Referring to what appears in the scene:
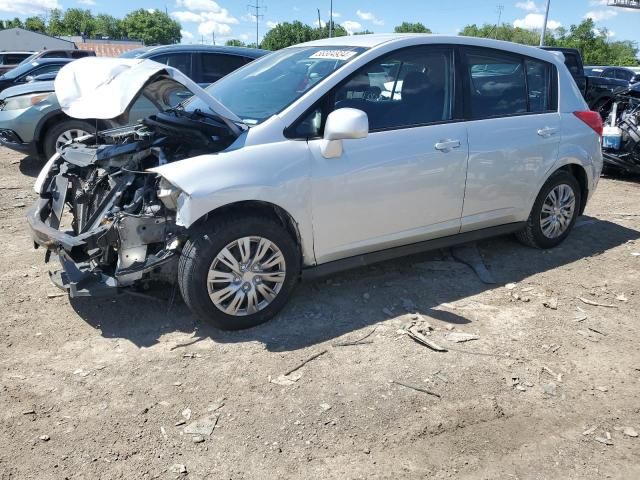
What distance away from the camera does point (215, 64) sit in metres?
8.97

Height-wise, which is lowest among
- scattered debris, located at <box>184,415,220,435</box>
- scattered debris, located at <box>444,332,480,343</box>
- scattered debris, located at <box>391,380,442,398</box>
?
scattered debris, located at <box>184,415,220,435</box>

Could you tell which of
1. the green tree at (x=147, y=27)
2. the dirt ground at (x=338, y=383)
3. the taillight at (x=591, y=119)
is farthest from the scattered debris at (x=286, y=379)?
the green tree at (x=147, y=27)

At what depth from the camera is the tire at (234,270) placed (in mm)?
3498

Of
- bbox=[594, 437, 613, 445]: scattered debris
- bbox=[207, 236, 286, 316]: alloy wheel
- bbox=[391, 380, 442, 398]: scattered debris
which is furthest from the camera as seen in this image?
bbox=[207, 236, 286, 316]: alloy wheel

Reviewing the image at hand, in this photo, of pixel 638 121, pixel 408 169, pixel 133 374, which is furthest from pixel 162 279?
pixel 638 121

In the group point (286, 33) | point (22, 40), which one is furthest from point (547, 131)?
point (286, 33)

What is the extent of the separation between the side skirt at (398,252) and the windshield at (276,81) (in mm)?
1093

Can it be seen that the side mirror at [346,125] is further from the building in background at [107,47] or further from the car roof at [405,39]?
the building in background at [107,47]

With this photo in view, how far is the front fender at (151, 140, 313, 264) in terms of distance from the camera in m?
3.39

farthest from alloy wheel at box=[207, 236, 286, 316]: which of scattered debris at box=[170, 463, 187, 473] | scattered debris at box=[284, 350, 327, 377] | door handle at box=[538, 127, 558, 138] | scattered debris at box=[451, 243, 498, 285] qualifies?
door handle at box=[538, 127, 558, 138]

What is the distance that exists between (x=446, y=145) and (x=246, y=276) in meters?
1.79

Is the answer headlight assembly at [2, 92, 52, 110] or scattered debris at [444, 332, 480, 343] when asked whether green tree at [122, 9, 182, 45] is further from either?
scattered debris at [444, 332, 480, 343]

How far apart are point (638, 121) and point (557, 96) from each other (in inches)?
168

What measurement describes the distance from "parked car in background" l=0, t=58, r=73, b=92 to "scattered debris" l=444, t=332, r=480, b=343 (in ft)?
46.2
